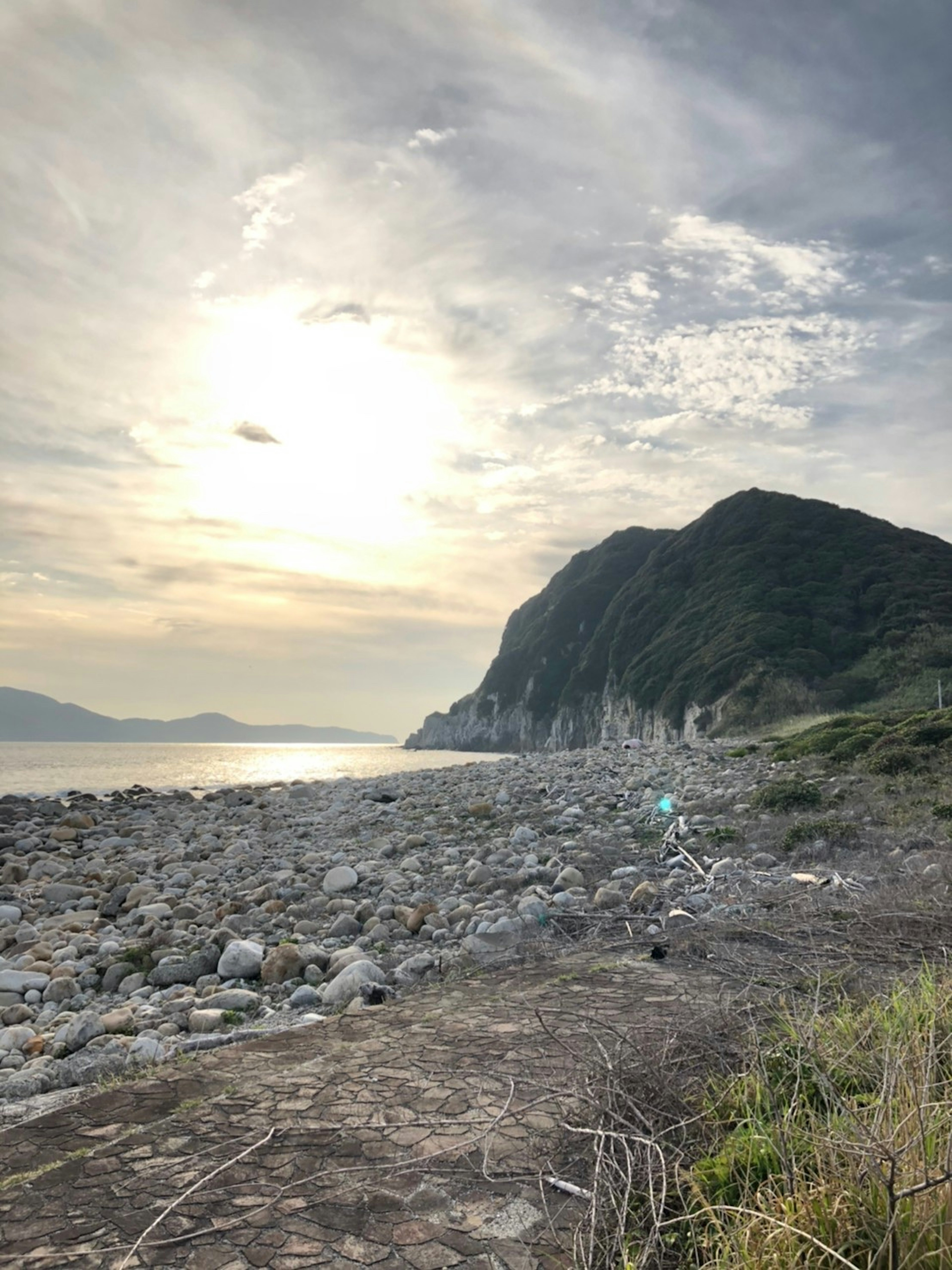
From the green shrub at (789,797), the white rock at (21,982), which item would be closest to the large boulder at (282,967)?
the white rock at (21,982)

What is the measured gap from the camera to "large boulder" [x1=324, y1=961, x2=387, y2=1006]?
19.6 ft

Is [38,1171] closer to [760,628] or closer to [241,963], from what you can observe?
[241,963]

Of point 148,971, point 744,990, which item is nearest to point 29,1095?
point 148,971

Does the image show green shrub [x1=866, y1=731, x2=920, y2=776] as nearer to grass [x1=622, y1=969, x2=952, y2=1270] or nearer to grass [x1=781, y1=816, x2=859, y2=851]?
grass [x1=781, y1=816, x2=859, y2=851]

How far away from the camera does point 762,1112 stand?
283 centimetres

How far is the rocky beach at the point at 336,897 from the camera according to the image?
6.05m

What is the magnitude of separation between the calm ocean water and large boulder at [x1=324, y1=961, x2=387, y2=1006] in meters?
25.0

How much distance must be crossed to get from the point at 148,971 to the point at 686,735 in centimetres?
4758

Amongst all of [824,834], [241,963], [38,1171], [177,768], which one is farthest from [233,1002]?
[177,768]

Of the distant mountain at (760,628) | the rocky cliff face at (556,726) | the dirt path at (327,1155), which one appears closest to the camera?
the dirt path at (327,1155)

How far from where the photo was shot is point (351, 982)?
6098 millimetres

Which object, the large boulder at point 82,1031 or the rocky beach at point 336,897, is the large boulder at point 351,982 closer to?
the rocky beach at point 336,897

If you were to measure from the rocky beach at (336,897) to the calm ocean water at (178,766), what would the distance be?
15.5 metres

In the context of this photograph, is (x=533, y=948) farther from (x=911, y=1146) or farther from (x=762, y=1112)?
(x=911, y=1146)
